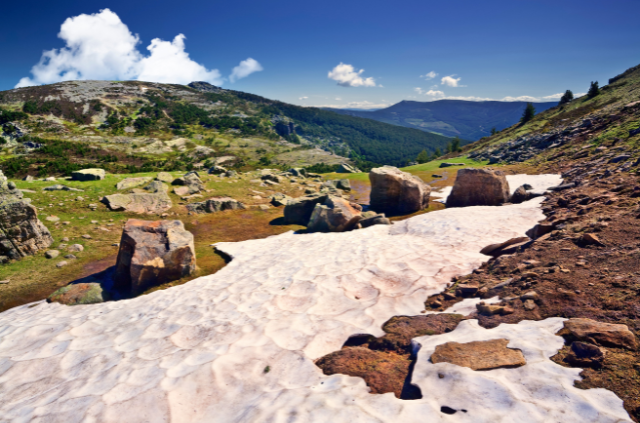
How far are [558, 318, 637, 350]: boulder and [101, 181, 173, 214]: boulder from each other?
29181 millimetres

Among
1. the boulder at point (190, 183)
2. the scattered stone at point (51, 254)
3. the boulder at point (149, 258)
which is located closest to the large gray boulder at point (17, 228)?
the scattered stone at point (51, 254)

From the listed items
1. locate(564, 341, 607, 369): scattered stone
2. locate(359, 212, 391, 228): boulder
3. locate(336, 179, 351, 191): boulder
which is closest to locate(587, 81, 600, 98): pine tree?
locate(336, 179, 351, 191): boulder

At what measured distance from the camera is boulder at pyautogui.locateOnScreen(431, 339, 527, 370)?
4875 millimetres

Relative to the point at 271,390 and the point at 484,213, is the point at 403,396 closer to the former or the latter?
the point at 271,390

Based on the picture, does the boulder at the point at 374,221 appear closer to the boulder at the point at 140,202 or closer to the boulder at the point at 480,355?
the boulder at the point at 480,355

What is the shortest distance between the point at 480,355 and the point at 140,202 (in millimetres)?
29077

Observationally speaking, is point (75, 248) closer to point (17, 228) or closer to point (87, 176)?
point (17, 228)

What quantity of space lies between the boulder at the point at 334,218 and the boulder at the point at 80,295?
13.3 m

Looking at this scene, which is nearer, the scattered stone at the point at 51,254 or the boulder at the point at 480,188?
the scattered stone at the point at 51,254

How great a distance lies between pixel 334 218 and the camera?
21.2 metres

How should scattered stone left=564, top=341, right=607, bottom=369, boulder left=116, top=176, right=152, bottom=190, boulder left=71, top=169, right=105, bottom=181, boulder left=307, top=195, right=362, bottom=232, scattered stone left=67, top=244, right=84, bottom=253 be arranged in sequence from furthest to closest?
boulder left=71, top=169, right=105, bottom=181
boulder left=116, top=176, right=152, bottom=190
boulder left=307, top=195, right=362, bottom=232
scattered stone left=67, top=244, right=84, bottom=253
scattered stone left=564, top=341, right=607, bottom=369

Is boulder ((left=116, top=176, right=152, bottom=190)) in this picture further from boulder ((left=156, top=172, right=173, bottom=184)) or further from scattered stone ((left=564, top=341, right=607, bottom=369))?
scattered stone ((left=564, top=341, right=607, bottom=369))

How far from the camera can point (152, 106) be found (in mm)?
184500

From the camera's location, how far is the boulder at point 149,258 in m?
13.4
